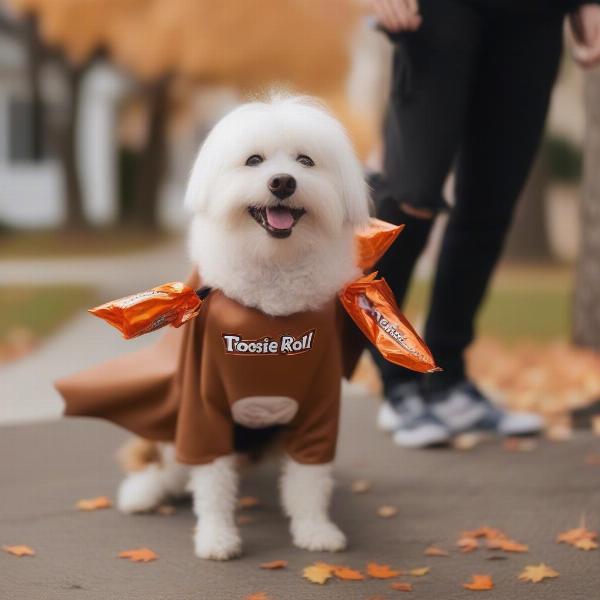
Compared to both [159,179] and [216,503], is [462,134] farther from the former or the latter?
[159,179]

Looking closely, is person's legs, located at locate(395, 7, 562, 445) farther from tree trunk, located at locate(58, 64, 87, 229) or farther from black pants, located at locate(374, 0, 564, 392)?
tree trunk, located at locate(58, 64, 87, 229)

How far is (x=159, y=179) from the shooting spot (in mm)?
19234

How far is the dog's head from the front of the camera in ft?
7.64

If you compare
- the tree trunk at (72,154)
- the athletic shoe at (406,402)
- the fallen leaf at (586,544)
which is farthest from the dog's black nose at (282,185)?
the tree trunk at (72,154)

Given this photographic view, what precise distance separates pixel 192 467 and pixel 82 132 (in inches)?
748

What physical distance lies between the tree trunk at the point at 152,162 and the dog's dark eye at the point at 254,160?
15.2 metres

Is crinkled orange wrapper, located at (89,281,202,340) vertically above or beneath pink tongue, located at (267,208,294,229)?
beneath

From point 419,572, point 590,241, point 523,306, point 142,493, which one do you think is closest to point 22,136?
point 523,306

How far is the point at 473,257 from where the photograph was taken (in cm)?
353

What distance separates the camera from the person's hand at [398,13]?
9.66ft

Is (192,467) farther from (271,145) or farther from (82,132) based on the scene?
(82,132)

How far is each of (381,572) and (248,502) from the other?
66cm

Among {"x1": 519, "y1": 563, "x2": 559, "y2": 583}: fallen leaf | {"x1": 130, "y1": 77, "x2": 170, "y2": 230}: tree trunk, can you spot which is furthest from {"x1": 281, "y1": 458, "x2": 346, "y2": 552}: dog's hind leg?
{"x1": 130, "y1": 77, "x2": 170, "y2": 230}: tree trunk

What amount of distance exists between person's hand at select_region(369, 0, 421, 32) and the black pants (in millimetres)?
70
